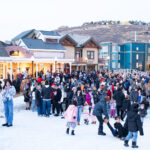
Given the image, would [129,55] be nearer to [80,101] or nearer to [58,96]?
[58,96]

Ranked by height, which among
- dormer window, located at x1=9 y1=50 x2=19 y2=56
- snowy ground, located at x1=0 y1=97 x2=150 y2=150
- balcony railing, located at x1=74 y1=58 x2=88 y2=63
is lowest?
snowy ground, located at x1=0 y1=97 x2=150 y2=150

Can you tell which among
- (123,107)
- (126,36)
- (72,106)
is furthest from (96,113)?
(126,36)

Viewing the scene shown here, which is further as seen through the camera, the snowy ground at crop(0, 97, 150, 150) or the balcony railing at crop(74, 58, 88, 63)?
the balcony railing at crop(74, 58, 88, 63)

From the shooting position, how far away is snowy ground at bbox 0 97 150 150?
7.31 meters

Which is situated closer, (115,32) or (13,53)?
(13,53)

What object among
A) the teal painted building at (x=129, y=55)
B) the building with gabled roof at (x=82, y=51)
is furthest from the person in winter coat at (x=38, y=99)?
the teal painted building at (x=129, y=55)

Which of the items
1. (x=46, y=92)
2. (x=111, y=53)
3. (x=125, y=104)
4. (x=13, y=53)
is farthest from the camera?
(x=111, y=53)

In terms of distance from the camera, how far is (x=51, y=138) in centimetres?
827

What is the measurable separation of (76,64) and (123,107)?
2820 cm

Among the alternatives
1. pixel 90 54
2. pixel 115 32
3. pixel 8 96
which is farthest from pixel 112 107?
pixel 115 32

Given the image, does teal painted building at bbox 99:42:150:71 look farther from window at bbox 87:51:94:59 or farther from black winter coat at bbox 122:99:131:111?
black winter coat at bbox 122:99:131:111

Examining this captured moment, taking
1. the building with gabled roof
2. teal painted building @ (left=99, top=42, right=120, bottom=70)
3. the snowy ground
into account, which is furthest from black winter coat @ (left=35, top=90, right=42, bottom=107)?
teal painted building @ (left=99, top=42, right=120, bottom=70)

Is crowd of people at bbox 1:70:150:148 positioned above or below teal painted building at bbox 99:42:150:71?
below

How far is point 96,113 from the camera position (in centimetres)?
866
